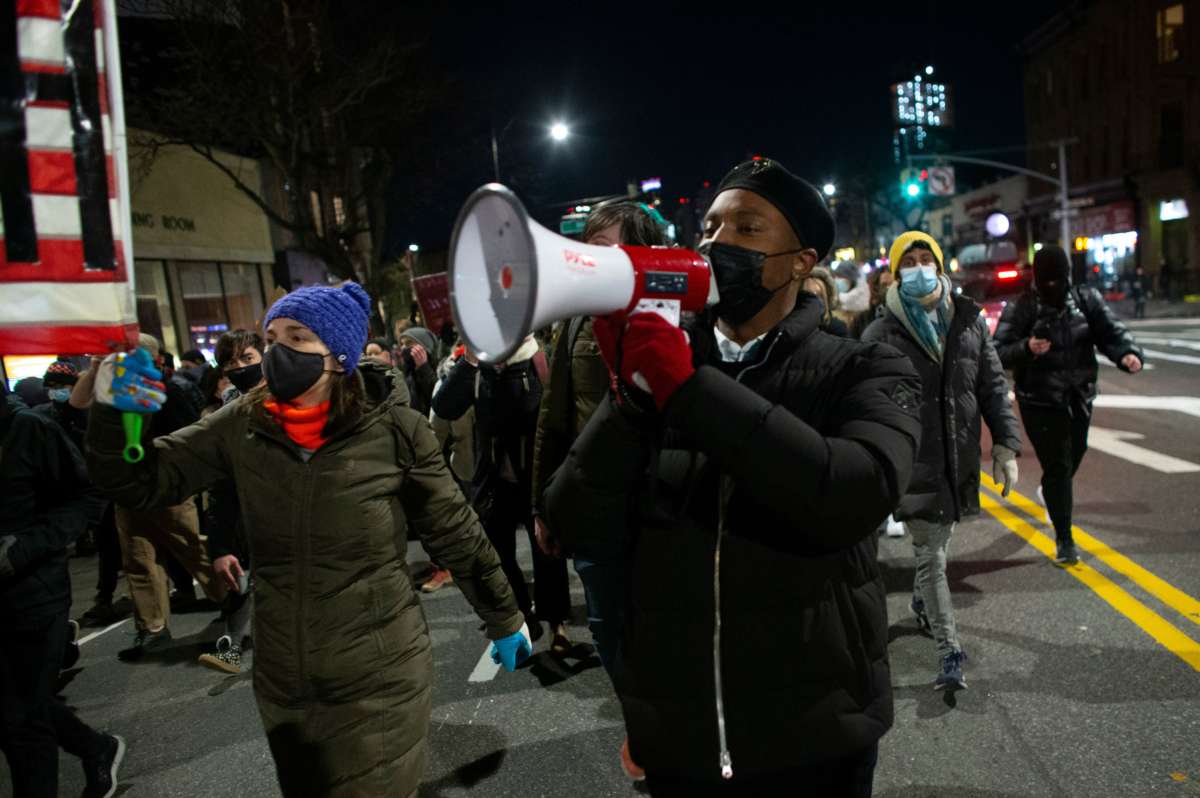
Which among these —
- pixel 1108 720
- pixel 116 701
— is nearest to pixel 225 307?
pixel 116 701

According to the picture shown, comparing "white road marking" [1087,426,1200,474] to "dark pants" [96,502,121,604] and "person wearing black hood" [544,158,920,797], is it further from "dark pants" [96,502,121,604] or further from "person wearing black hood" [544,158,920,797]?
"dark pants" [96,502,121,604]

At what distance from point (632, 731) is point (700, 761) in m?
0.15

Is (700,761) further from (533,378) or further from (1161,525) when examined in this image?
(1161,525)

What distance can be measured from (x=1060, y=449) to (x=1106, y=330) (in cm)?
82

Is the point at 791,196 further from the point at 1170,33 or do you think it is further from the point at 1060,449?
the point at 1170,33

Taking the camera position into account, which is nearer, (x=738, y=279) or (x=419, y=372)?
(x=738, y=279)

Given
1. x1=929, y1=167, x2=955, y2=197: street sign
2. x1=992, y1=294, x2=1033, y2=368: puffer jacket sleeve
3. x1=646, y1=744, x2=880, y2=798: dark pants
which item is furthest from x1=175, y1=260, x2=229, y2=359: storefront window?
x1=929, y1=167, x2=955, y2=197: street sign

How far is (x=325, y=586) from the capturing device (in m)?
2.28

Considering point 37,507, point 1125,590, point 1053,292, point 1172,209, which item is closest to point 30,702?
point 37,507

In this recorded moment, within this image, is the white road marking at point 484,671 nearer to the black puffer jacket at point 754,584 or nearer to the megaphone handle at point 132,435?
the megaphone handle at point 132,435

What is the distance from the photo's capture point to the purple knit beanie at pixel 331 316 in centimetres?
242

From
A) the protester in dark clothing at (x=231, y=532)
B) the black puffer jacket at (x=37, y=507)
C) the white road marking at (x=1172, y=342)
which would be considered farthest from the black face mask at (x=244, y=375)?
the white road marking at (x=1172, y=342)

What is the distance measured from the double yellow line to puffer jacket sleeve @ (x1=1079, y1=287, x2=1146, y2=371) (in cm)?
119

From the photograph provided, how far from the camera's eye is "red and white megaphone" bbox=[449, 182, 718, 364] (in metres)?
1.24
